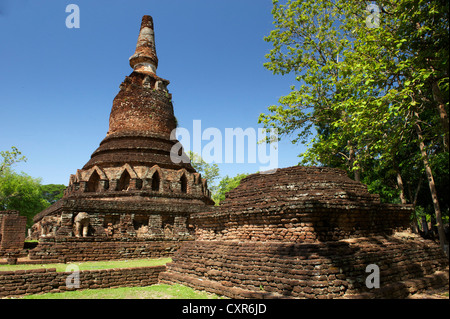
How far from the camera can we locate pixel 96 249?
1160 cm

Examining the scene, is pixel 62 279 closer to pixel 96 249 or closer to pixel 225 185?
pixel 96 249

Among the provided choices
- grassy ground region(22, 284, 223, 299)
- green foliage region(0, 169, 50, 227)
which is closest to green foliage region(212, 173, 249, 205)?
green foliage region(0, 169, 50, 227)

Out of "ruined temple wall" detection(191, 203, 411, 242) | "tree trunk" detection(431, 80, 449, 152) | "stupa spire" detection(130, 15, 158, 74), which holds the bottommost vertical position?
"ruined temple wall" detection(191, 203, 411, 242)

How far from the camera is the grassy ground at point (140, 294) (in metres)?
6.76

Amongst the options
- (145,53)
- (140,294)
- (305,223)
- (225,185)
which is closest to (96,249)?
(140,294)

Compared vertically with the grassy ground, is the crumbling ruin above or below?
above

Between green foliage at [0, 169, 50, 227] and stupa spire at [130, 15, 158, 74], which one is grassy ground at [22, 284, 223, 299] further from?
green foliage at [0, 169, 50, 227]

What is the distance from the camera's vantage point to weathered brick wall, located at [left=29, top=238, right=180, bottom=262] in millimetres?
10680

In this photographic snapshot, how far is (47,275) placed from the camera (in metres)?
7.88

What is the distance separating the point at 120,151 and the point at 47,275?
33.0 ft

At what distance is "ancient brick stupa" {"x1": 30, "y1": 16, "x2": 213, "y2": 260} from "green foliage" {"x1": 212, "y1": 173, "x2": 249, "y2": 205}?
21.8 metres

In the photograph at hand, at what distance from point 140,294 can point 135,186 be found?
908 cm
